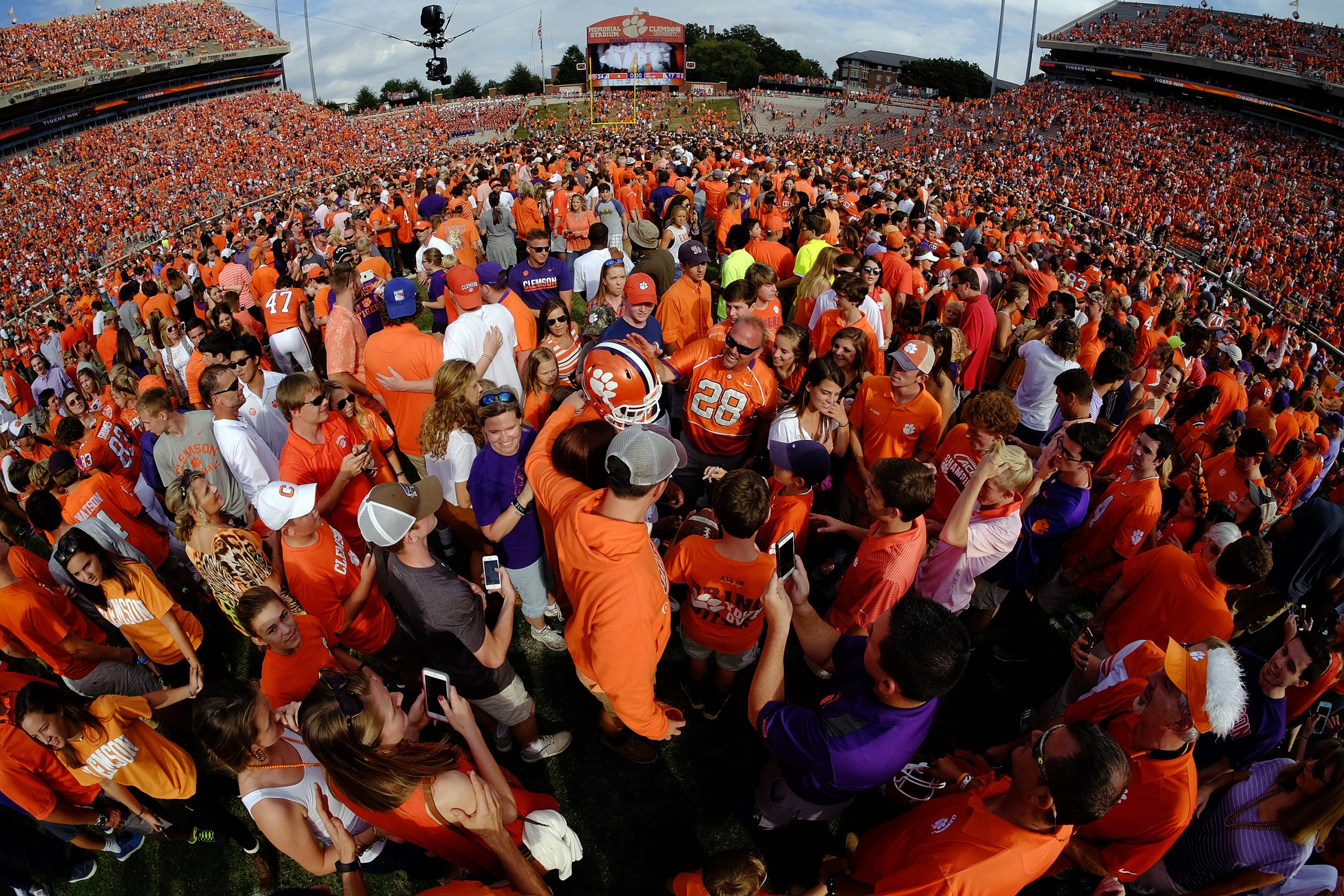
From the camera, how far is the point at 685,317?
613 cm

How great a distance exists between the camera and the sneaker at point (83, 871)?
3443mm

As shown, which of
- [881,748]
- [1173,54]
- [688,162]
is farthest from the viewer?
[1173,54]

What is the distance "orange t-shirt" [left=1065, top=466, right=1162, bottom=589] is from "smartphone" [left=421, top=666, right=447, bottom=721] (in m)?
3.97

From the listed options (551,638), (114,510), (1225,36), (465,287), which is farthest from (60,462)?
(1225,36)

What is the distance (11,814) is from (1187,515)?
289 inches

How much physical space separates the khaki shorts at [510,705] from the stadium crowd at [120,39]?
57.7 meters

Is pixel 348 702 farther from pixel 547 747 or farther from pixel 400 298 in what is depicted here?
pixel 400 298

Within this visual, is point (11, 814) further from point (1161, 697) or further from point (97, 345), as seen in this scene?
point (97, 345)

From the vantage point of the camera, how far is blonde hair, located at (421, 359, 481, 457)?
396 centimetres

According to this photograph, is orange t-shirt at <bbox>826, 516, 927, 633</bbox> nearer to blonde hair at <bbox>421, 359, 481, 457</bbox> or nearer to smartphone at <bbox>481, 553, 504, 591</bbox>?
smartphone at <bbox>481, 553, 504, 591</bbox>

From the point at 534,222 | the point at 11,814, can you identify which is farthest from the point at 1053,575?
the point at 534,222

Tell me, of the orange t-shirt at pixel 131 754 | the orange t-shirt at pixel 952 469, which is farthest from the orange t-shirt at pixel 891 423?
the orange t-shirt at pixel 131 754

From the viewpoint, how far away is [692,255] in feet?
20.2

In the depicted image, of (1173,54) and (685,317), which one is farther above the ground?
(1173,54)
